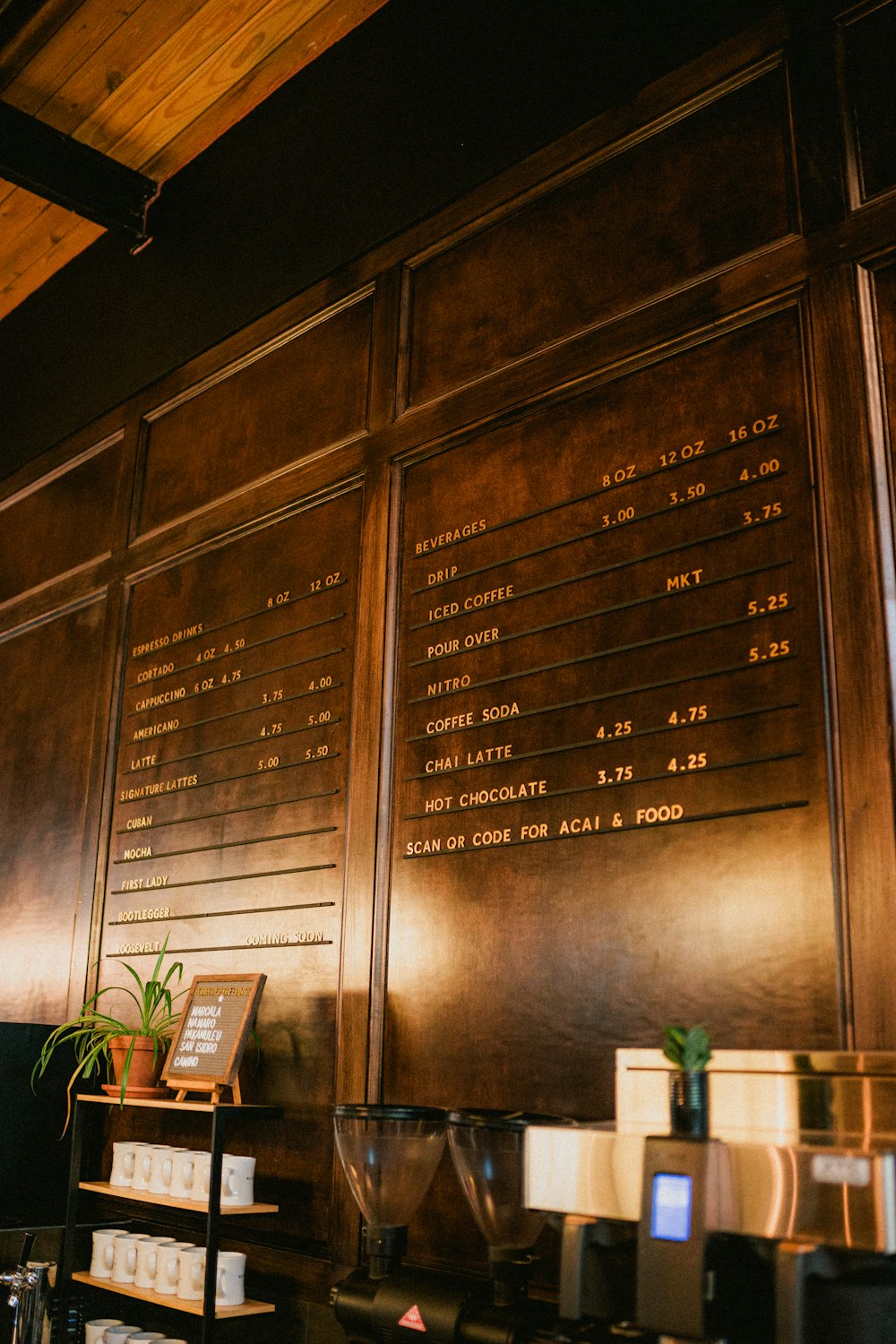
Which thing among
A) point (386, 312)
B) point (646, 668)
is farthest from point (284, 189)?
point (646, 668)

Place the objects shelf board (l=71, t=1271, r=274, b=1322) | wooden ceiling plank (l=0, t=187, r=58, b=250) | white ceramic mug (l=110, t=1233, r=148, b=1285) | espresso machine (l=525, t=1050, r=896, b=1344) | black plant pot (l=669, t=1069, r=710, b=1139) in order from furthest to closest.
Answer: wooden ceiling plank (l=0, t=187, r=58, b=250)
white ceramic mug (l=110, t=1233, r=148, b=1285)
shelf board (l=71, t=1271, r=274, b=1322)
black plant pot (l=669, t=1069, r=710, b=1139)
espresso machine (l=525, t=1050, r=896, b=1344)

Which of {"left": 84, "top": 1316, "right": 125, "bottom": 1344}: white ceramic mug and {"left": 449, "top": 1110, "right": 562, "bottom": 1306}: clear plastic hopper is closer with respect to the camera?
{"left": 449, "top": 1110, "right": 562, "bottom": 1306}: clear plastic hopper

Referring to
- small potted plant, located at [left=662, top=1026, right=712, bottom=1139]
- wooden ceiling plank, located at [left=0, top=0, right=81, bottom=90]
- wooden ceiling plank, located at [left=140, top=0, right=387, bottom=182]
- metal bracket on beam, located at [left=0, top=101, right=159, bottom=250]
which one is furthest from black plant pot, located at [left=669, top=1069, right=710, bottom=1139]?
metal bracket on beam, located at [left=0, top=101, right=159, bottom=250]

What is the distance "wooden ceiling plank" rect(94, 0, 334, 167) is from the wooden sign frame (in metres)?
2.76

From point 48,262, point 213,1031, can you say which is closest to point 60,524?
point 48,262

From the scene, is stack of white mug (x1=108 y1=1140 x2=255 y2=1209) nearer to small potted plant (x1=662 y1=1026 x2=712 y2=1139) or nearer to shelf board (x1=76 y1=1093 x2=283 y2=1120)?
shelf board (x1=76 y1=1093 x2=283 y2=1120)

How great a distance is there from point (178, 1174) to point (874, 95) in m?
2.90

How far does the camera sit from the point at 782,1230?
144cm

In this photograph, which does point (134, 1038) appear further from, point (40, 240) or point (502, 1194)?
point (40, 240)

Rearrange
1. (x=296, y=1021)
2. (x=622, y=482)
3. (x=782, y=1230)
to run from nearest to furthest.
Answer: (x=782, y=1230) < (x=622, y=482) < (x=296, y=1021)

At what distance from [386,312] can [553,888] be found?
5.77ft

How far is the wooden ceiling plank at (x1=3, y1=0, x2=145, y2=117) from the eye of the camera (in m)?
3.62

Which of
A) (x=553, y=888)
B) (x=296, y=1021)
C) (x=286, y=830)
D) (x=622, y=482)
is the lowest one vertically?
(x=296, y=1021)

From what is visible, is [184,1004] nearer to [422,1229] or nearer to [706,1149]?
[422,1229]
